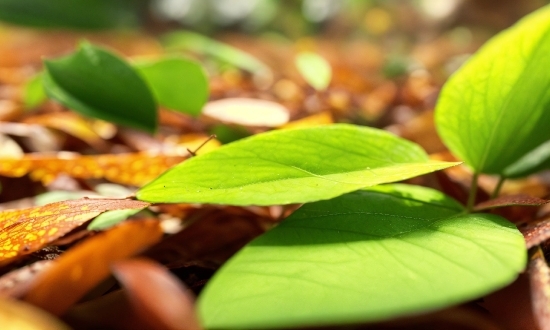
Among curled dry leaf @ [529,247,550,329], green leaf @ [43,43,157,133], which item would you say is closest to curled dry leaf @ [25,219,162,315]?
curled dry leaf @ [529,247,550,329]

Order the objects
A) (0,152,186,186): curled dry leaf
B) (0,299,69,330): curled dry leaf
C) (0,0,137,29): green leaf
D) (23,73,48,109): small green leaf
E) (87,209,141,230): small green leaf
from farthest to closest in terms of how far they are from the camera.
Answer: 1. (0,0,137,29): green leaf
2. (23,73,48,109): small green leaf
3. (0,152,186,186): curled dry leaf
4. (87,209,141,230): small green leaf
5. (0,299,69,330): curled dry leaf

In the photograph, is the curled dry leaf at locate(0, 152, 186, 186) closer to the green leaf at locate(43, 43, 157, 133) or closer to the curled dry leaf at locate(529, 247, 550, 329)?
the green leaf at locate(43, 43, 157, 133)

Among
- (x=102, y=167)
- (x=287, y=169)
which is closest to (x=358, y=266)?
(x=287, y=169)

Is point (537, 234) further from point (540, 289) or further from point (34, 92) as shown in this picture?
point (34, 92)

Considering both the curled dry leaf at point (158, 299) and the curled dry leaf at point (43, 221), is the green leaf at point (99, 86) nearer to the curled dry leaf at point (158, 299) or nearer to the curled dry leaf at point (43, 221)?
the curled dry leaf at point (43, 221)

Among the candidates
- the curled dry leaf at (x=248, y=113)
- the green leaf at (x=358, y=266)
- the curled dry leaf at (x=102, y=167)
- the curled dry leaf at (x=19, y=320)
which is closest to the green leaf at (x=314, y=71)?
the curled dry leaf at (x=248, y=113)

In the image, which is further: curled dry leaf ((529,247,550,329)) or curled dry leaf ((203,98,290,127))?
curled dry leaf ((203,98,290,127))
